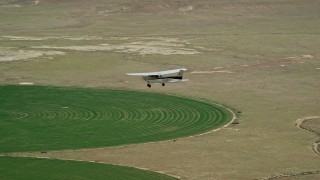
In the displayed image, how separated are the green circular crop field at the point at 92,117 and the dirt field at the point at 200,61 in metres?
2.82

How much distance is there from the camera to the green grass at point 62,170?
2163 inches

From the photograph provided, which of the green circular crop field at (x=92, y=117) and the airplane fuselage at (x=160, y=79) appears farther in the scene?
the airplane fuselage at (x=160, y=79)

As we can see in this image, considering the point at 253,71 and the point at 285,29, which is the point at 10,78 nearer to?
the point at 253,71

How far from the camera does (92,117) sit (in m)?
75.6

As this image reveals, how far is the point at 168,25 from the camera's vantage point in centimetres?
16312

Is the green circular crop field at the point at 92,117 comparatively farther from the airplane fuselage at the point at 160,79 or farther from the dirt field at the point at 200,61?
the dirt field at the point at 200,61

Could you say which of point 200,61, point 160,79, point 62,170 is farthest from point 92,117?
point 200,61

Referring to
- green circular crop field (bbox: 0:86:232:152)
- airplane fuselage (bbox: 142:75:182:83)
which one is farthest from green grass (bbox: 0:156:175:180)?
airplane fuselage (bbox: 142:75:182:83)

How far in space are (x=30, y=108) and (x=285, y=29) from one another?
8177 cm

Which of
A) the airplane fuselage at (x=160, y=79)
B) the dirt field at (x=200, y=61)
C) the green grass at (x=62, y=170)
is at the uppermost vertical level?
the green grass at (x=62, y=170)

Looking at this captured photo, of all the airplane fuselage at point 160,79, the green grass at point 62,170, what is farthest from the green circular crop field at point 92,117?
the green grass at point 62,170

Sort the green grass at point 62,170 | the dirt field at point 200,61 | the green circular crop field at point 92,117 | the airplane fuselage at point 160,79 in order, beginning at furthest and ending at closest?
the airplane fuselage at point 160,79, the green circular crop field at point 92,117, the dirt field at point 200,61, the green grass at point 62,170

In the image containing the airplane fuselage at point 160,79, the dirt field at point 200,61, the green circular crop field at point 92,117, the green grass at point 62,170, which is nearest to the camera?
the green grass at point 62,170

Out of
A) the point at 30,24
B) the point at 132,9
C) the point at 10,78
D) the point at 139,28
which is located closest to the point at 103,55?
the point at 10,78
